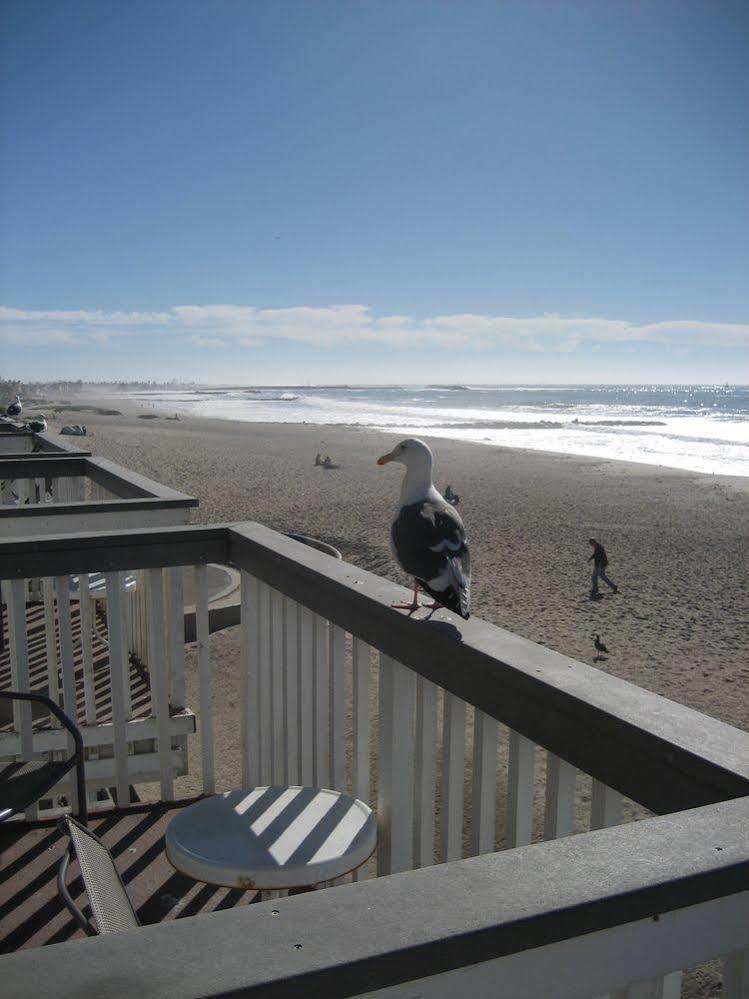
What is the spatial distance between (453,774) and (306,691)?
731 millimetres

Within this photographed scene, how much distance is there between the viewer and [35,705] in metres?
4.07

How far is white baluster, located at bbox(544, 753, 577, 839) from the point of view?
150cm

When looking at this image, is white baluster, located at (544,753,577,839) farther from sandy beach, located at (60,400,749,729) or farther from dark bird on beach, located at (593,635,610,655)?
dark bird on beach, located at (593,635,610,655)

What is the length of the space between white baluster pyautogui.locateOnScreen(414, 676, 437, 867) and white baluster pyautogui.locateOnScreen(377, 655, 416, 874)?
0.09 feet

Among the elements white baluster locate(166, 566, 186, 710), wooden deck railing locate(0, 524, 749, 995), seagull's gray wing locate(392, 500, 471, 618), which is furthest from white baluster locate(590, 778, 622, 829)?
white baluster locate(166, 566, 186, 710)

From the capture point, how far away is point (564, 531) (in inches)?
683

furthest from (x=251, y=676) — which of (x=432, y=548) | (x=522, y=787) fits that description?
(x=522, y=787)

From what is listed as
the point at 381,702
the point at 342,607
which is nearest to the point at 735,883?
the point at 381,702

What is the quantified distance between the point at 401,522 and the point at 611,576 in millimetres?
11730

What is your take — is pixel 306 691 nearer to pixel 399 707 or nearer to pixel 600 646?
pixel 399 707

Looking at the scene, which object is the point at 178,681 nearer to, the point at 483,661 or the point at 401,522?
the point at 401,522

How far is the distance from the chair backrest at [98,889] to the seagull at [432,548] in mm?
846

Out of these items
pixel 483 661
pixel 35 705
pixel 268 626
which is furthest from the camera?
pixel 35 705

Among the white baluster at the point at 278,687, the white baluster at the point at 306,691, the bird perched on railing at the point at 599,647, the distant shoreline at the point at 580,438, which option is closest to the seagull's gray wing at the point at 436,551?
the white baluster at the point at 306,691
